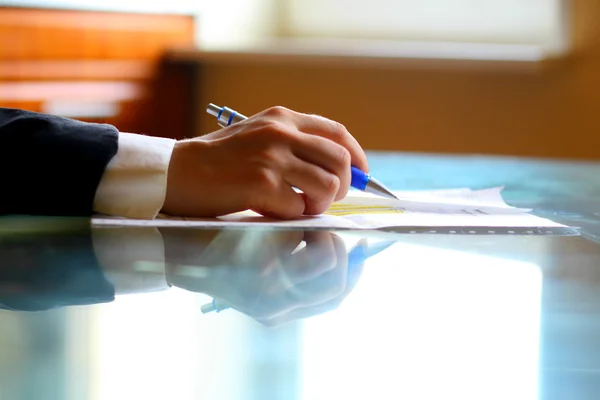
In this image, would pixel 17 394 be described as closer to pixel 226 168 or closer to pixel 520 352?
pixel 520 352

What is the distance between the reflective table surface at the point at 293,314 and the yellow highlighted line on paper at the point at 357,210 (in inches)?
4.2

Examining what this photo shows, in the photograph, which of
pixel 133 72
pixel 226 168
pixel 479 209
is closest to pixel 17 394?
pixel 226 168

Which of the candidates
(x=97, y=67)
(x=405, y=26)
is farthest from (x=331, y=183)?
(x=405, y=26)

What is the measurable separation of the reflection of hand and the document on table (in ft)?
0.14

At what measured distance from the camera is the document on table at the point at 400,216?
0.67 meters

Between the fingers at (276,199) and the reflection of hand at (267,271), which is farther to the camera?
the fingers at (276,199)

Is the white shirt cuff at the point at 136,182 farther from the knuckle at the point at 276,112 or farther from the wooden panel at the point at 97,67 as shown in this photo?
the wooden panel at the point at 97,67

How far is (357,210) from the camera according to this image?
0.79 m

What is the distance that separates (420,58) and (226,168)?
249 centimetres

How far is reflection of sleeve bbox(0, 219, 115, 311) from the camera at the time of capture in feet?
1.31

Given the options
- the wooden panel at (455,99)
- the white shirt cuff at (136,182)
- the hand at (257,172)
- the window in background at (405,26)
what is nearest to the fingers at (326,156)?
the hand at (257,172)

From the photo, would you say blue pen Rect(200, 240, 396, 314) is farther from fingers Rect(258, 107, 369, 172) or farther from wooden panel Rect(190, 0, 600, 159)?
wooden panel Rect(190, 0, 600, 159)

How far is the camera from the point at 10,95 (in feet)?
9.68

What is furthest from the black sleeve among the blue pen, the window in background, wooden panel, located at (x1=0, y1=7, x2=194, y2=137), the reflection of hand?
the window in background
